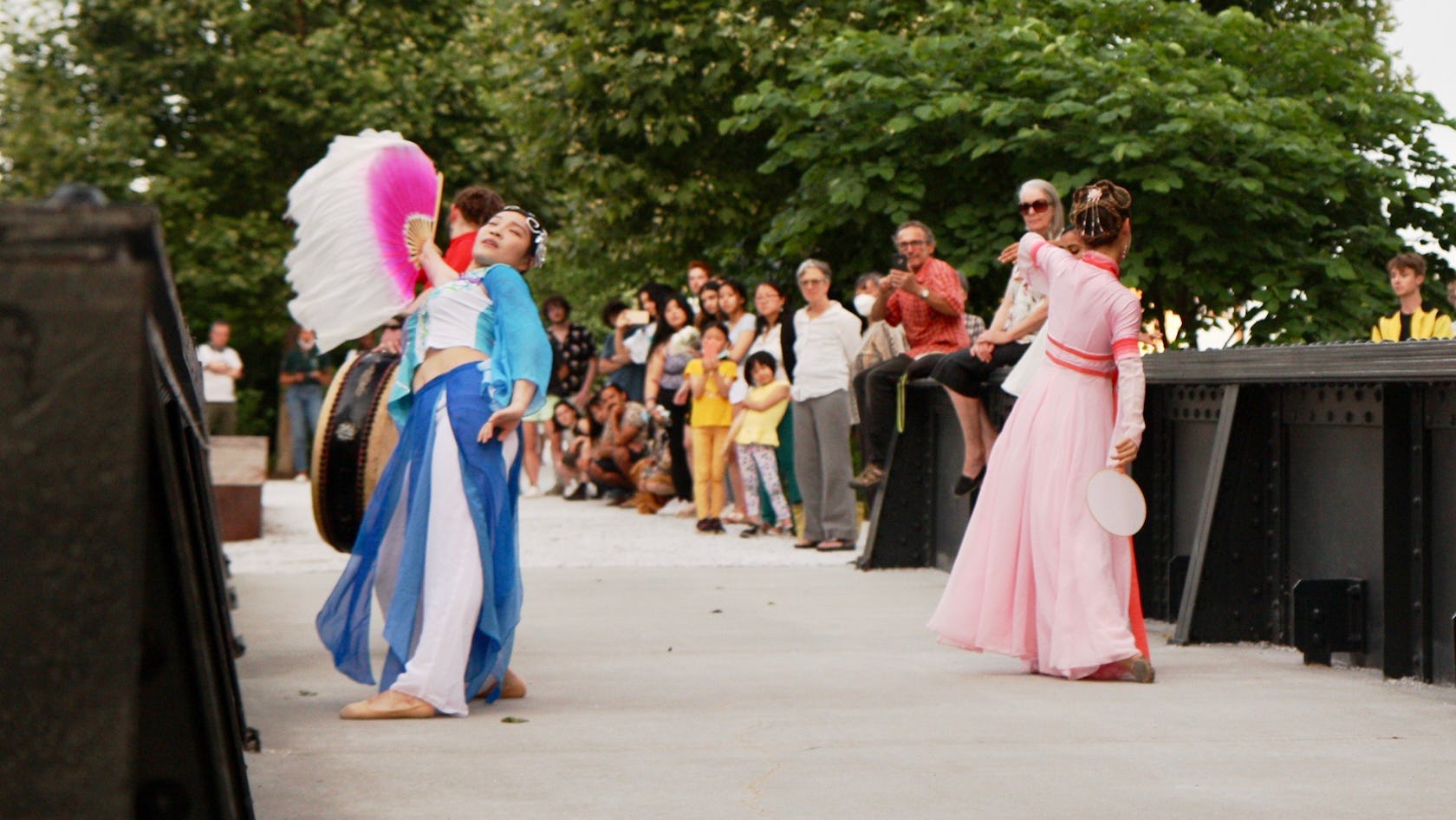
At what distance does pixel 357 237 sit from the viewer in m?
8.16

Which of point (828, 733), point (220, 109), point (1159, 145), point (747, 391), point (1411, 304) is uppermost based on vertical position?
point (220, 109)

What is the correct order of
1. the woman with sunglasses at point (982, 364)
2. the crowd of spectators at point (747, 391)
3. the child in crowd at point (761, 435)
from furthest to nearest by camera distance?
the child in crowd at point (761, 435) < the crowd of spectators at point (747, 391) < the woman with sunglasses at point (982, 364)

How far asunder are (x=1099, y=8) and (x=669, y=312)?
20.3 feet

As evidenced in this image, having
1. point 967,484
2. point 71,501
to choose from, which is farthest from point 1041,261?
point 71,501

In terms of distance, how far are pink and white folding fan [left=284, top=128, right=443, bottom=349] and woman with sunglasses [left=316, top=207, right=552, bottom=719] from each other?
1.43 feet

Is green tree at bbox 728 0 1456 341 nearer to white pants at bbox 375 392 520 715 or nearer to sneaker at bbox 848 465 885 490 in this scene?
sneaker at bbox 848 465 885 490

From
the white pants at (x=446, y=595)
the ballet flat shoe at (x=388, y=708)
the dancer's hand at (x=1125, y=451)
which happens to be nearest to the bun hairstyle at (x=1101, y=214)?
the dancer's hand at (x=1125, y=451)

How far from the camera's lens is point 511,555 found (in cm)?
757

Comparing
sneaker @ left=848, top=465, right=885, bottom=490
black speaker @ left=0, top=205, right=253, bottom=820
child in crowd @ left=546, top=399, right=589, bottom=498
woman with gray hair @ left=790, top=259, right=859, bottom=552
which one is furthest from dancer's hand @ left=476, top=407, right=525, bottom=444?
child in crowd @ left=546, top=399, right=589, bottom=498

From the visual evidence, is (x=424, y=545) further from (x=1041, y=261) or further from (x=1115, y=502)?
(x=1041, y=261)

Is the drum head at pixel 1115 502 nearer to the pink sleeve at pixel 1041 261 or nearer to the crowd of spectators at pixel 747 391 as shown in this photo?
the pink sleeve at pixel 1041 261

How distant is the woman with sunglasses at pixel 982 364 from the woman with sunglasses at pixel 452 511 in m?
4.42

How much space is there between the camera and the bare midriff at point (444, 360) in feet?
25.0

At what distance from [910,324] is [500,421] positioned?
6.50 meters
